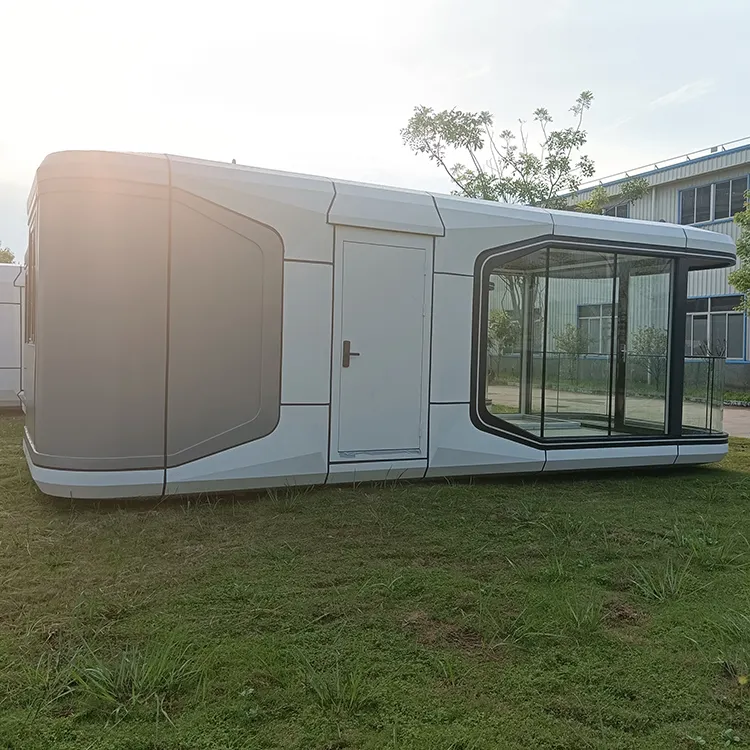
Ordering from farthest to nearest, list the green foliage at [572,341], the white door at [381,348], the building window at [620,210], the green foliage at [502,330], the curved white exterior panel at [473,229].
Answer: the building window at [620,210] → the green foliage at [572,341] → the green foliage at [502,330] → the curved white exterior panel at [473,229] → the white door at [381,348]

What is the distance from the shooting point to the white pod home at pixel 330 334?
5.31m

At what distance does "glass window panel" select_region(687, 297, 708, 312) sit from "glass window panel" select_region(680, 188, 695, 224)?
228cm

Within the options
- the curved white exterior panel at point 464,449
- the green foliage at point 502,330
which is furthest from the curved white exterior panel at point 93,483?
the green foliage at point 502,330

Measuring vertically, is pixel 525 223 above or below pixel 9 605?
above

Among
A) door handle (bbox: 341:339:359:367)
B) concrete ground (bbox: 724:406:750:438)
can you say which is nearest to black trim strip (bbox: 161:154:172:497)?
door handle (bbox: 341:339:359:367)

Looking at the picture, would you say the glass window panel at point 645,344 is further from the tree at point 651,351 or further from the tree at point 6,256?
the tree at point 6,256

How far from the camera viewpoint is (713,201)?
71.2ft

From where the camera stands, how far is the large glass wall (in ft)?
22.9

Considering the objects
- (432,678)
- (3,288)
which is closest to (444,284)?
(432,678)

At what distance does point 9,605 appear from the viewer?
3.52 m

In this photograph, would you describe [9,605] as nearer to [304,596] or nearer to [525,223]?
[304,596]

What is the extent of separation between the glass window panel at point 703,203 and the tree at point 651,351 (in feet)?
52.2

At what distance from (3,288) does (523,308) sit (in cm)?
858

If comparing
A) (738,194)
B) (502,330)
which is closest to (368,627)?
(502,330)
